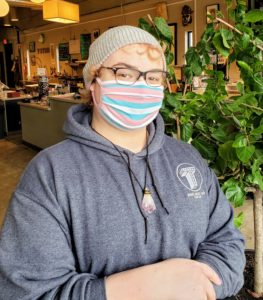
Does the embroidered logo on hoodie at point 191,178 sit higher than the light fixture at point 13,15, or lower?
lower

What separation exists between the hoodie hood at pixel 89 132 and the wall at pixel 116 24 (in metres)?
5.62

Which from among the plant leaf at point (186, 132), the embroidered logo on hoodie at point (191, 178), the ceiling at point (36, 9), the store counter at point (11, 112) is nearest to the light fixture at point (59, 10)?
the store counter at point (11, 112)

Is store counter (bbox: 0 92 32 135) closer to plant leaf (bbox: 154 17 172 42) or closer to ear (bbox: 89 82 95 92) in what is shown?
plant leaf (bbox: 154 17 172 42)

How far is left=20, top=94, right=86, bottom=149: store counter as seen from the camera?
5.28m

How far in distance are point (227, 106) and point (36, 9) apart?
10540 millimetres

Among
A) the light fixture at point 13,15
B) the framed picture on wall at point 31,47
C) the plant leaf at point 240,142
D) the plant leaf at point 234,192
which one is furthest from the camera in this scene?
the framed picture on wall at point 31,47

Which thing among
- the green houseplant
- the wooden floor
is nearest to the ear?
the green houseplant

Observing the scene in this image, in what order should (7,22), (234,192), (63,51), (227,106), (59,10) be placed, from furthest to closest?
(7,22) < (63,51) < (59,10) < (234,192) < (227,106)

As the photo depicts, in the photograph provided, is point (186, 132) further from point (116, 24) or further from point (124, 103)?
point (116, 24)

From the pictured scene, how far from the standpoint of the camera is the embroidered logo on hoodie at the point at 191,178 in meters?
1.10

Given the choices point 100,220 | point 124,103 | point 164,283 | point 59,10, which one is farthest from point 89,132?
point 59,10

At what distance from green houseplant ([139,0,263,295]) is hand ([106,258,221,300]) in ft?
1.77

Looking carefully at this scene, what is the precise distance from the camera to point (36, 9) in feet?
35.0

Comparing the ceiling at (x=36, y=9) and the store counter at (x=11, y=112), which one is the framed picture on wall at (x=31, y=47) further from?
the store counter at (x=11, y=112)
